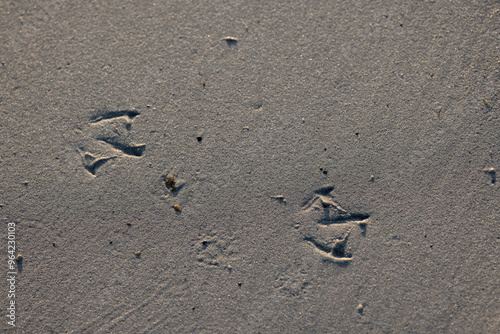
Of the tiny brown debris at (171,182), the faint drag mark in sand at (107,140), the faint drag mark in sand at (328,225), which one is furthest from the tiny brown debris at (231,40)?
the faint drag mark in sand at (328,225)

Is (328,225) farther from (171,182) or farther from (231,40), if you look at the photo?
(231,40)

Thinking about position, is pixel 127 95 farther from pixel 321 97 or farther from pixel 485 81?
pixel 485 81

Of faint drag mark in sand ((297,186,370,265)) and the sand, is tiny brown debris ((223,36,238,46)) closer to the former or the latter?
the sand

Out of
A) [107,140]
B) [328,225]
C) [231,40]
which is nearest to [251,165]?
[328,225]

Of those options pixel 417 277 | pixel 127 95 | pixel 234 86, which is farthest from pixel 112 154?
pixel 417 277

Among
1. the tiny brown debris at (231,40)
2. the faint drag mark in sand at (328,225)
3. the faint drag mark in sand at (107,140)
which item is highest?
the tiny brown debris at (231,40)

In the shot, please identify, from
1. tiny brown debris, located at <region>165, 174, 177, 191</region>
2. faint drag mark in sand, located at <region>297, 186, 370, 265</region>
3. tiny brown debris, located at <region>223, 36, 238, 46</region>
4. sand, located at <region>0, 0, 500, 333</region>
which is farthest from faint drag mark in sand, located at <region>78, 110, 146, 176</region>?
faint drag mark in sand, located at <region>297, 186, 370, 265</region>

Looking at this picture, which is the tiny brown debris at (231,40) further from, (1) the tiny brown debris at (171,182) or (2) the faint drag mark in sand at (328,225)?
(2) the faint drag mark in sand at (328,225)
